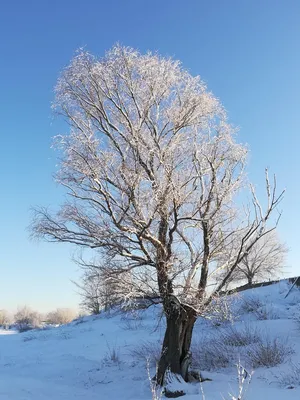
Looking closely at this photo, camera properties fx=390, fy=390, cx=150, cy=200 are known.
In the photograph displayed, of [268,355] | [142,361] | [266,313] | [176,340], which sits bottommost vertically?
[142,361]

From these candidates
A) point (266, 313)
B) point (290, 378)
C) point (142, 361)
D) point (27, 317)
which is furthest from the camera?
point (27, 317)

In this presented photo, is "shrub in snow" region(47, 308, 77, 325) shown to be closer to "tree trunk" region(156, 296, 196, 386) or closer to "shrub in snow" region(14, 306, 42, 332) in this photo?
"shrub in snow" region(14, 306, 42, 332)

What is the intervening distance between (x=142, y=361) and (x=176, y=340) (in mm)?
3991

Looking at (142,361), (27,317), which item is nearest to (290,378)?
(142,361)

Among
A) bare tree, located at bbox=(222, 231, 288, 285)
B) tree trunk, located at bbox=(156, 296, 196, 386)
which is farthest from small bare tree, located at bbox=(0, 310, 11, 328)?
tree trunk, located at bbox=(156, 296, 196, 386)

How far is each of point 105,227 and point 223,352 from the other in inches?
215

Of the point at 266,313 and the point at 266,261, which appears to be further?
the point at 266,261

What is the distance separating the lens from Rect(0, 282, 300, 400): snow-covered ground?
8.66 meters

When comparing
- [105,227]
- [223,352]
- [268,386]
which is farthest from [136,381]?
[105,227]

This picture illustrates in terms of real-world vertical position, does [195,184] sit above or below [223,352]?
above

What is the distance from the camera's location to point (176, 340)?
30.8 ft

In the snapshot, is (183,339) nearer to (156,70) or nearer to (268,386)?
(268,386)

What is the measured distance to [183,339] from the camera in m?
9.55

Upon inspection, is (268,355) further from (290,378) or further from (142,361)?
(142,361)
